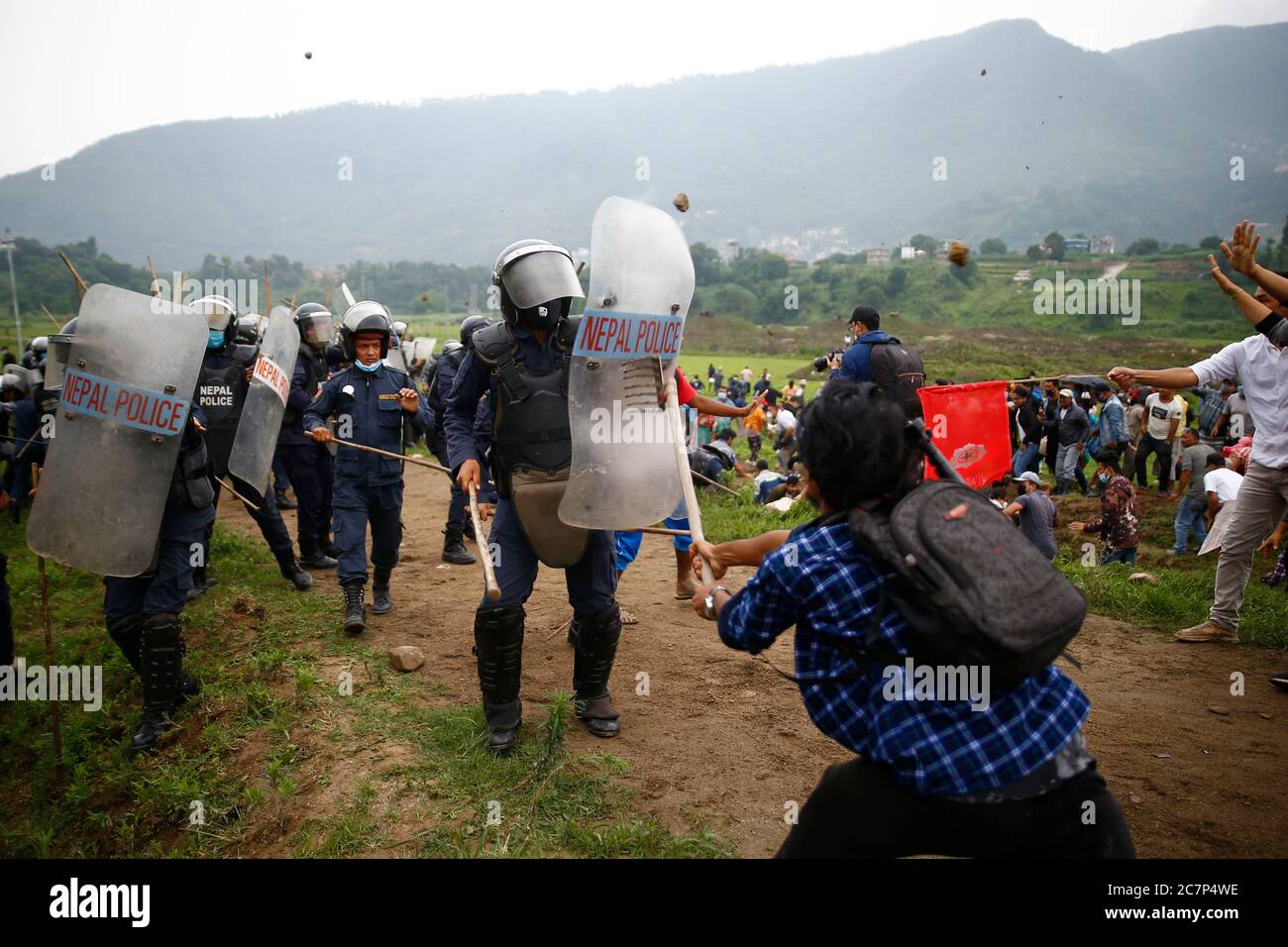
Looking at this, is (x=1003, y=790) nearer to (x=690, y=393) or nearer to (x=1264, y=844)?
(x=1264, y=844)

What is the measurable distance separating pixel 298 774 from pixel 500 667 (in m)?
1.09

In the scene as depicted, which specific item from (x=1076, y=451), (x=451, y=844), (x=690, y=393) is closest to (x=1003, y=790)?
(x=451, y=844)

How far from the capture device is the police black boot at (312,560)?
7.77 meters

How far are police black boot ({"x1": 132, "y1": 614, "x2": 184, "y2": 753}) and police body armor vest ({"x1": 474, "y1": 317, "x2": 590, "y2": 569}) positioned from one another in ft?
6.81

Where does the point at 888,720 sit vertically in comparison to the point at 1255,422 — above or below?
below

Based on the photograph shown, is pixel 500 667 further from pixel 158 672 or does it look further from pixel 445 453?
pixel 445 453

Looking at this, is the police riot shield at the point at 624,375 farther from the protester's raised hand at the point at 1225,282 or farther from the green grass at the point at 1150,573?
the green grass at the point at 1150,573

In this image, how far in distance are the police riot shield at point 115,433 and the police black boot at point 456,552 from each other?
3641mm

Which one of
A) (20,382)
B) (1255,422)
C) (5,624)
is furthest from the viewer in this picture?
(20,382)

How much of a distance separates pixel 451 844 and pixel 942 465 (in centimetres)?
234

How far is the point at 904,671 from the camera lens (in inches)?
76.0

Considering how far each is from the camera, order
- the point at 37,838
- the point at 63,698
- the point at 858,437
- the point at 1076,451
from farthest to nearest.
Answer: the point at 1076,451 < the point at 63,698 < the point at 37,838 < the point at 858,437

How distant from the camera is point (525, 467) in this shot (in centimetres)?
399

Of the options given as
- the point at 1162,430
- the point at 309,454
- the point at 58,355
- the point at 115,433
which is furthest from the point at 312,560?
the point at 1162,430
